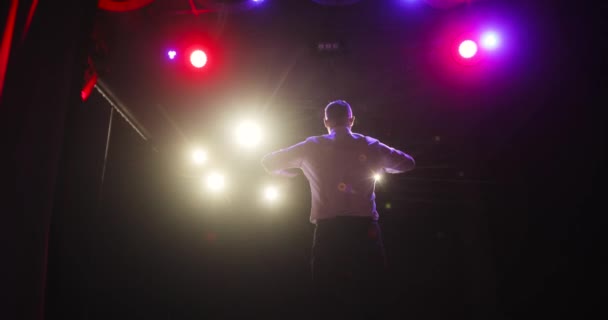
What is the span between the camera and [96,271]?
398cm

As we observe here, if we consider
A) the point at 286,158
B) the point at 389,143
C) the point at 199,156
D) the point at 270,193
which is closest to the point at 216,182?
the point at 199,156

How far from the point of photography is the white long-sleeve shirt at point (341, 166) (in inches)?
106

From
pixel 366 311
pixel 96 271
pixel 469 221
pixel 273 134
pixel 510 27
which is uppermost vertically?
pixel 510 27

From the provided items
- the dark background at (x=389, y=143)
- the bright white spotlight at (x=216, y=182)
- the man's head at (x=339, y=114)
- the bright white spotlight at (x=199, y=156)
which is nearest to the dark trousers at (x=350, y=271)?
the man's head at (x=339, y=114)

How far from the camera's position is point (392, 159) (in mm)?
2938

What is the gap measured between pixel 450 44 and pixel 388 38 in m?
0.64

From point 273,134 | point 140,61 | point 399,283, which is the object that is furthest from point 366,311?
point 140,61

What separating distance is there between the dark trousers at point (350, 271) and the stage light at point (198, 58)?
90.2 inches

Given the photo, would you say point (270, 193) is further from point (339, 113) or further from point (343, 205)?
point (343, 205)

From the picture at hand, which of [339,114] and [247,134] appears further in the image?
[247,134]

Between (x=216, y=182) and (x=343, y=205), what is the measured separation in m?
2.19

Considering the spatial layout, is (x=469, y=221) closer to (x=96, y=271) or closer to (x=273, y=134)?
(x=273, y=134)

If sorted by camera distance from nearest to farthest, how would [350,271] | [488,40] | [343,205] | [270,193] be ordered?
[350,271] < [343,205] < [488,40] < [270,193]

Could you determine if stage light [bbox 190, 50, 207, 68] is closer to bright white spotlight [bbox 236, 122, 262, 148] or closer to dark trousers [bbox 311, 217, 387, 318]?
bright white spotlight [bbox 236, 122, 262, 148]
